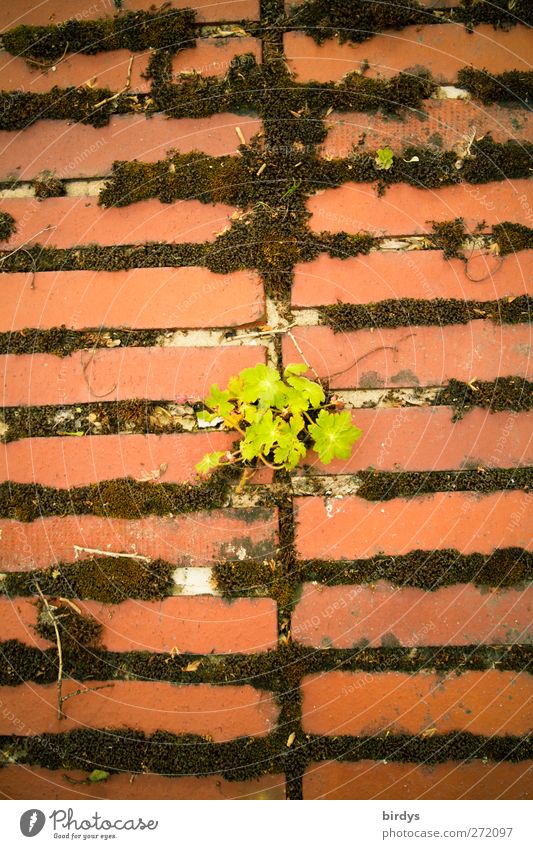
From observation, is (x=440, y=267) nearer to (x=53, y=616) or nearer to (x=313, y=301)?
(x=313, y=301)

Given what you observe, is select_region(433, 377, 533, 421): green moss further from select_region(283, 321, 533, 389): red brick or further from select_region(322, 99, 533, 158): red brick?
select_region(322, 99, 533, 158): red brick

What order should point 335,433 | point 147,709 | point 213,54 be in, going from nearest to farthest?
point 335,433
point 147,709
point 213,54

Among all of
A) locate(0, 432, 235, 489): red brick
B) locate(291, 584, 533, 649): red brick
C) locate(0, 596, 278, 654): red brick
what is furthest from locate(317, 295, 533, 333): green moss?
locate(0, 596, 278, 654): red brick

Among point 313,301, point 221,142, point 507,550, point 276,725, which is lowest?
point 276,725

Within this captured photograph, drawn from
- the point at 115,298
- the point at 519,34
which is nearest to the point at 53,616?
the point at 115,298

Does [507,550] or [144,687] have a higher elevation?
[507,550]

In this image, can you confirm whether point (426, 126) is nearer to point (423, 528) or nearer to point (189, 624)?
point (423, 528)

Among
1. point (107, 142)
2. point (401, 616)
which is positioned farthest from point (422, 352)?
point (107, 142)
